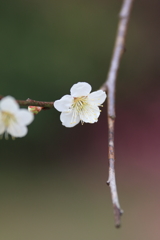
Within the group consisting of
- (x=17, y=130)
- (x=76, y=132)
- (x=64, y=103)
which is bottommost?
(x=17, y=130)

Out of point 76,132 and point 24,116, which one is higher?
point 76,132

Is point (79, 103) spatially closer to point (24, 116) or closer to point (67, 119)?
point (67, 119)

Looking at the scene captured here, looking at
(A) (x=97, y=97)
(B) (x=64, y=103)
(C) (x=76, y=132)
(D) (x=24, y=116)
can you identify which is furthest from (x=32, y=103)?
(C) (x=76, y=132)

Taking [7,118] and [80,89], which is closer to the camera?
[7,118]

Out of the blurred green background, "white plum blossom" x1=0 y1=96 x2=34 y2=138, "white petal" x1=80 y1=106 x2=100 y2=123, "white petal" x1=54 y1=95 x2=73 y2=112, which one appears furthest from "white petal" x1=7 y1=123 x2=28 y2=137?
the blurred green background

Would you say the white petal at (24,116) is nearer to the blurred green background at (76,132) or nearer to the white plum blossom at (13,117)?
the white plum blossom at (13,117)

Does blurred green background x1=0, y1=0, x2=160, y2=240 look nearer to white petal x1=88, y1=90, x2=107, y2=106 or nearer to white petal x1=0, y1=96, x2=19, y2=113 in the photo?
white petal x1=88, y1=90, x2=107, y2=106

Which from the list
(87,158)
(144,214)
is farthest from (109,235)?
(87,158)

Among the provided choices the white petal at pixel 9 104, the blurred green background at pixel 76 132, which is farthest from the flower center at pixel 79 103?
the blurred green background at pixel 76 132
